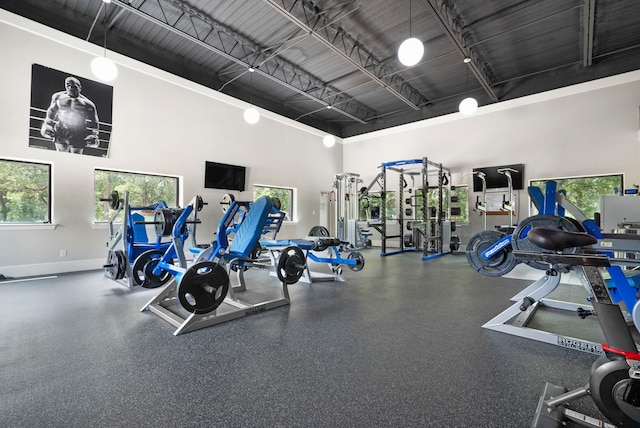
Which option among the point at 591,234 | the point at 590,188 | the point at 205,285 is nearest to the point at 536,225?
the point at 591,234

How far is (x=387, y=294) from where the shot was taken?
380 centimetres

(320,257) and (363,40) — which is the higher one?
(363,40)

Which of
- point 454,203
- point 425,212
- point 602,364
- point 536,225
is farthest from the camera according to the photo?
point 454,203

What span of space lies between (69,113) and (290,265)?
4979 millimetres

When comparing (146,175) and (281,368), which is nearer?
(281,368)

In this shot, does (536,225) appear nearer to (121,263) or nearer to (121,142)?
(121,263)

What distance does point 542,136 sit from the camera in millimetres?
7109

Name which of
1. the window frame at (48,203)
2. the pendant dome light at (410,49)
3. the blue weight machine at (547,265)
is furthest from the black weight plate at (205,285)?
the window frame at (48,203)

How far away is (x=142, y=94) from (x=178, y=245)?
4459mm

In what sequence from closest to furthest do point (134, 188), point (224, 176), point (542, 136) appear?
1. point (134, 188)
2. point (542, 136)
3. point (224, 176)

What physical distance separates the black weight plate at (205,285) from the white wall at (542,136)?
751 centimetres

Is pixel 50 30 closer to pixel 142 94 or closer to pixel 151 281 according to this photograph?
pixel 142 94

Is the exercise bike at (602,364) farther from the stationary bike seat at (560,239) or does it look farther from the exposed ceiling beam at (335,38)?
the exposed ceiling beam at (335,38)

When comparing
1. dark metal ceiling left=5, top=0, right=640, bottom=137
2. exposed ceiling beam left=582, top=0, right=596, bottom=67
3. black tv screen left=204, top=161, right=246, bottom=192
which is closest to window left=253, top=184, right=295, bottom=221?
black tv screen left=204, top=161, right=246, bottom=192
